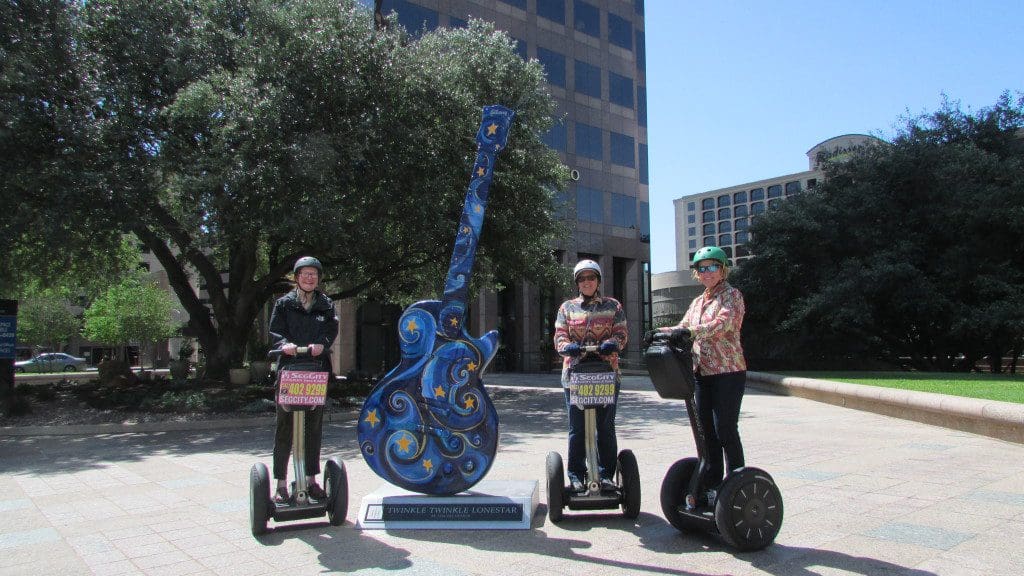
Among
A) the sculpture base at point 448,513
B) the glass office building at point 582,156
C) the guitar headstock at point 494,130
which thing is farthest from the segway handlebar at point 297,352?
the glass office building at point 582,156

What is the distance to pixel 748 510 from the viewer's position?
4.08 m

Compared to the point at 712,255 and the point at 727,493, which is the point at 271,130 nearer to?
the point at 712,255

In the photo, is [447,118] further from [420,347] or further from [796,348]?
[796,348]

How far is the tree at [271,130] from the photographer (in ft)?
38.3

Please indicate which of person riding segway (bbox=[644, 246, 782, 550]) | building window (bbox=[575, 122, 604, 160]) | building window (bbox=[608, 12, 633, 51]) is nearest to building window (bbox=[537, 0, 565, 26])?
building window (bbox=[608, 12, 633, 51])

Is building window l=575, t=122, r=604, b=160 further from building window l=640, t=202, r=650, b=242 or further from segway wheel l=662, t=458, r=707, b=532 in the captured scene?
segway wheel l=662, t=458, r=707, b=532

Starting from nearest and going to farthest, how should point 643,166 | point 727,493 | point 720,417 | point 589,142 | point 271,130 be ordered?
point 727,493 < point 720,417 < point 271,130 < point 589,142 < point 643,166

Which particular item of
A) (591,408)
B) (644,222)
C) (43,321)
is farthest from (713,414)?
(43,321)

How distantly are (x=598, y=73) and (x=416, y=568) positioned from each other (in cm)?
3608

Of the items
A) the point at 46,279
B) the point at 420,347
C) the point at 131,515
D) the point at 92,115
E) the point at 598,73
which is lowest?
the point at 131,515

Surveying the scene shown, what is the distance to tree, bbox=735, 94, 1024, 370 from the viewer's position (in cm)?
2077

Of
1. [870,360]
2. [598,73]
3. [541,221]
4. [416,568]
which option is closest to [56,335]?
[598,73]

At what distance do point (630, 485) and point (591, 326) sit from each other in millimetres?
1151

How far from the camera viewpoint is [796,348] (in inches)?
996
